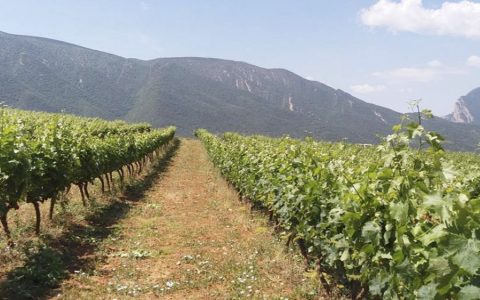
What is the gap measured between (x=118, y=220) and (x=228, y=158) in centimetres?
742

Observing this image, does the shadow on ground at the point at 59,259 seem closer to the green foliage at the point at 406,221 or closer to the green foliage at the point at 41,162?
the green foliage at the point at 41,162

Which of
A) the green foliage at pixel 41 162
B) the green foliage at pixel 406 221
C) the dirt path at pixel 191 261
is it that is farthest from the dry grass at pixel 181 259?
the green foliage at pixel 406 221

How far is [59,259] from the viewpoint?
8.58m

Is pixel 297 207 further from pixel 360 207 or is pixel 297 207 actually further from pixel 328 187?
pixel 360 207

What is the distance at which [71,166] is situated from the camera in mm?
11914

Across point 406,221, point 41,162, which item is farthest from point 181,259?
point 406,221

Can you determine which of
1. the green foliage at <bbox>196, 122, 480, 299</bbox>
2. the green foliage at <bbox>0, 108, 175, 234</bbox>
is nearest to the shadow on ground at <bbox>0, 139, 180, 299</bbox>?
the green foliage at <bbox>0, 108, 175, 234</bbox>

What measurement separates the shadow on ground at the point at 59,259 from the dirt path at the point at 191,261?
0.75 ft

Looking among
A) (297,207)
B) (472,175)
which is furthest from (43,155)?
(472,175)

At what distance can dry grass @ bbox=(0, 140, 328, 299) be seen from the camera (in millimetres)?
7609

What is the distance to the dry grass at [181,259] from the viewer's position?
25.0 ft

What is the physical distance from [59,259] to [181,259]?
8.25 feet

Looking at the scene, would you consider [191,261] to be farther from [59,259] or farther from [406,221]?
[406,221]

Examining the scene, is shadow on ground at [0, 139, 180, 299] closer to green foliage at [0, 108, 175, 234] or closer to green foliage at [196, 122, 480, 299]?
green foliage at [0, 108, 175, 234]
